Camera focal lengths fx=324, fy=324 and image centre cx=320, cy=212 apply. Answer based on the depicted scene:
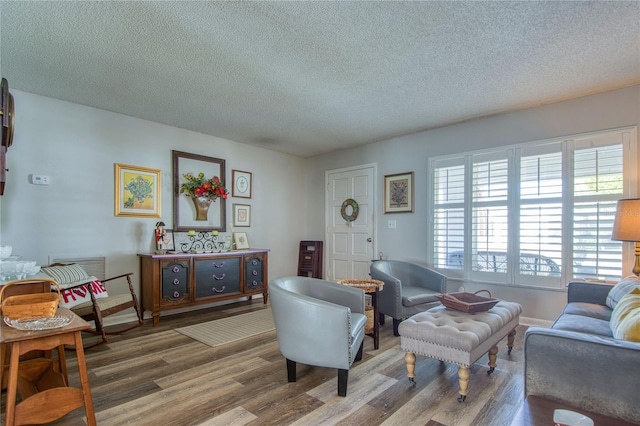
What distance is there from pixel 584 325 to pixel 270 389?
2.16 meters

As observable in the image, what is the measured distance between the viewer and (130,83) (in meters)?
3.06

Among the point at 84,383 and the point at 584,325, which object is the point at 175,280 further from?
the point at 584,325

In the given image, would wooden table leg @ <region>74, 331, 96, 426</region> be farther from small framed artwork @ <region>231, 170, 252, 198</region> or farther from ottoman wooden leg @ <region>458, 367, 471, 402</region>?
small framed artwork @ <region>231, 170, 252, 198</region>

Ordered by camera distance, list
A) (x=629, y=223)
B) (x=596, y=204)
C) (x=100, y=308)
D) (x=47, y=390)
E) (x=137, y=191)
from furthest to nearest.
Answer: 1. (x=137, y=191)
2. (x=596, y=204)
3. (x=100, y=308)
4. (x=629, y=223)
5. (x=47, y=390)

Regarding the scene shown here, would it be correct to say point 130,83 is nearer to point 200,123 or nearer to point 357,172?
point 200,123

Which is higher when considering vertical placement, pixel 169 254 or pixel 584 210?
pixel 584 210

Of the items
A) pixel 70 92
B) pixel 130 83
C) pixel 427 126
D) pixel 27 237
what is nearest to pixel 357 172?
pixel 427 126

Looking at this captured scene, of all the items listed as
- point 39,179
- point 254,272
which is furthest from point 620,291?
point 39,179

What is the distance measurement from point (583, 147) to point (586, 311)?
1.82 metres

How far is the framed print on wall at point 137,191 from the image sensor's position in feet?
12.7

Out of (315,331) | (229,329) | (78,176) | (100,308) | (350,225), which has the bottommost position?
(229,329)

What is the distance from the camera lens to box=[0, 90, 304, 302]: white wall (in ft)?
10.6

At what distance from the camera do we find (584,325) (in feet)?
7.09

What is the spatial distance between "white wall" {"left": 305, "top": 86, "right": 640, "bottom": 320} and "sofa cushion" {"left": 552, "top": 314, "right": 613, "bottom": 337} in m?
1.34
